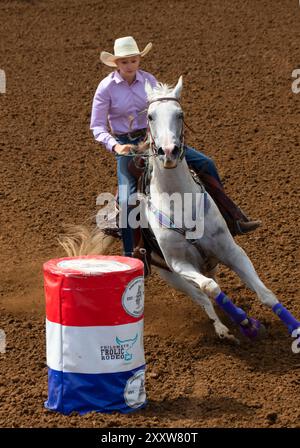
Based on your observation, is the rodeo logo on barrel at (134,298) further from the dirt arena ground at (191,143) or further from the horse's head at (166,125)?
the horse's head at (166,125)

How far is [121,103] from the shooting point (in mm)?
7973

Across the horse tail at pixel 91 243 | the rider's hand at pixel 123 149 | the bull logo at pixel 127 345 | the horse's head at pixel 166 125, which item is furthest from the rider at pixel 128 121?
the bull logo at pixel 127 345

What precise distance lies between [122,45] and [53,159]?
4.55 m

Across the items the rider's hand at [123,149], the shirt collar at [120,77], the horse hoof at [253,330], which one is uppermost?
the shirt collar at [120,77]

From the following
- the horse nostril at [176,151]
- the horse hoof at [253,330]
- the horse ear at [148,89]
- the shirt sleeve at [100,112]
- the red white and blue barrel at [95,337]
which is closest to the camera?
the red white and blue barrel at [95,337]

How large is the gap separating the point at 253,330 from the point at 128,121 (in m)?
2.07

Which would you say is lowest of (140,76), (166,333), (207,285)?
(166,333)

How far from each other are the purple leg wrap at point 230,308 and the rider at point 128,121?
2.77ft

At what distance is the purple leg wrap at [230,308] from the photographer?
7.43 meters

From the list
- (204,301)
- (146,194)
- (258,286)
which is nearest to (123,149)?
(146,194)

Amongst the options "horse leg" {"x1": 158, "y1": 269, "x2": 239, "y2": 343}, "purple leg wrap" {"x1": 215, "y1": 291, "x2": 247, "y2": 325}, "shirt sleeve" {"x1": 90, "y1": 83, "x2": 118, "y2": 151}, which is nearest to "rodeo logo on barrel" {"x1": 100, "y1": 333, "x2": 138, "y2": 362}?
"purple leg wrap" {"x1": 215, "y1": 291, "x2": 247, "y2": 325}

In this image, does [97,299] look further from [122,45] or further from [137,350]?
[122,45]

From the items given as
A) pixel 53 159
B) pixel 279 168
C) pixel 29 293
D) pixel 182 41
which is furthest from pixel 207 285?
pixel 182 41

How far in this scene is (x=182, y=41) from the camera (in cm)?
1519
